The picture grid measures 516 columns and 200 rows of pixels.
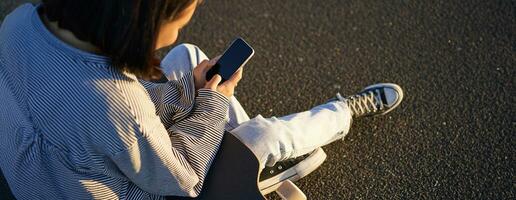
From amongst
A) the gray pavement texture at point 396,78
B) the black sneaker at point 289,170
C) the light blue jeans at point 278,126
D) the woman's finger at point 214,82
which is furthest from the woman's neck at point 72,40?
the gray pavement texture at point 396,78

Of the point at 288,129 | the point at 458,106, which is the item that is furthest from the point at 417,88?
the point at 288,129

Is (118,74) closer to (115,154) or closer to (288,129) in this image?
(115,154)

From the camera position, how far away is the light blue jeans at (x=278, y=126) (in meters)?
1.51

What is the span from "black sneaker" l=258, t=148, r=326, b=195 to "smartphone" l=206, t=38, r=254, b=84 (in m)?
0.32

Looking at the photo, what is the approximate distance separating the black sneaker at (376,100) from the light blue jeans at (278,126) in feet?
0.23

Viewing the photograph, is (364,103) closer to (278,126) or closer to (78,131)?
(278,126)

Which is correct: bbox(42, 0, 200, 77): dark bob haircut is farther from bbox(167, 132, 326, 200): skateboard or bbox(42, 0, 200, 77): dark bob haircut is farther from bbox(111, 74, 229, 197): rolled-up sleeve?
bbox(167, 132, 326, 200): skateboard

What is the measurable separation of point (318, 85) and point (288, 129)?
0.48m

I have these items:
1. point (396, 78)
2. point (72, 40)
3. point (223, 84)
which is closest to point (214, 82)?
point (223, 84)

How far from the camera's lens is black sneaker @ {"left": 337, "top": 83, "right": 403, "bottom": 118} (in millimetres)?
1889

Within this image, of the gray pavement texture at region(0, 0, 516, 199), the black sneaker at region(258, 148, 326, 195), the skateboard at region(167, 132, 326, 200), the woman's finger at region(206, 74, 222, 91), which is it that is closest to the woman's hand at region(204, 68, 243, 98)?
the woman's finger at region(206, 74, 222, 91)

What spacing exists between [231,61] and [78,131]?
537 millimetres

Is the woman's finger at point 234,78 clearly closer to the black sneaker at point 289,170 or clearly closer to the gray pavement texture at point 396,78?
the black sneaker at point 289,170

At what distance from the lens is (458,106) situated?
196 cm
